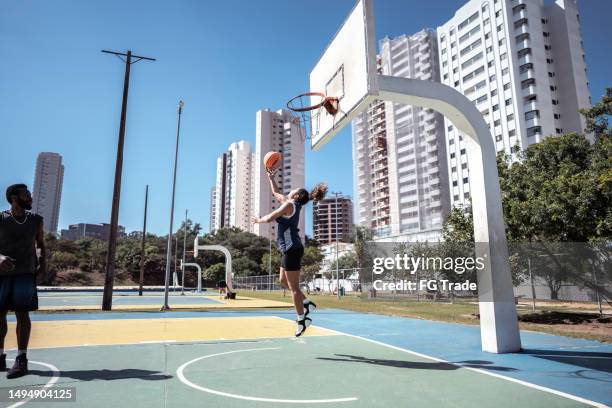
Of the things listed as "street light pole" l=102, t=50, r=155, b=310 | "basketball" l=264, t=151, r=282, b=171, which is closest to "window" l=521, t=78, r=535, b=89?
"street light pole" l=102, t=50, r=155, b=310

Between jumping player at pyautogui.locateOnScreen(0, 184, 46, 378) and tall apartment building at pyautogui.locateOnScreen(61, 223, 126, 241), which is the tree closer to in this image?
jumping player at pyautogui.locateOnScreen(0, 184, 46, 378)

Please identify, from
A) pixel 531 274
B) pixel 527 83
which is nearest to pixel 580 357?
pixel 531 274

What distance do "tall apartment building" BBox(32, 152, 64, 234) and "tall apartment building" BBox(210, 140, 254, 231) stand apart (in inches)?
2097

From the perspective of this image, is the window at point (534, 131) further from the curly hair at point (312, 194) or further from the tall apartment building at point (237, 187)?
the tall apartment building at point (237, 187)

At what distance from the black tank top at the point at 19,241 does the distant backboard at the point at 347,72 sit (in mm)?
5633

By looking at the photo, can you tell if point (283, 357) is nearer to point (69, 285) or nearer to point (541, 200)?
point (541, 200)

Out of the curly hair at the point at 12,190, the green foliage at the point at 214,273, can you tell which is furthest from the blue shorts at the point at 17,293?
the green foliage at the point at 214,273

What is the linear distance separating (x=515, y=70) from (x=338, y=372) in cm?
7876

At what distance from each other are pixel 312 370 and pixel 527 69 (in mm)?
79587

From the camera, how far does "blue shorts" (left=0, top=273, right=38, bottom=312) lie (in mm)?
5078

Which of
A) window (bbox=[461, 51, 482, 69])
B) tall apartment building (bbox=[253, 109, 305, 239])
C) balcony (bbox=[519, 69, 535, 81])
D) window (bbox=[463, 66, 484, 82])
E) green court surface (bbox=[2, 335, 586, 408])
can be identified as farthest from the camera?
tall apartment building (bbox=[253, 109, 305, 239])

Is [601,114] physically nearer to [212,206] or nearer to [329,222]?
[329,222]

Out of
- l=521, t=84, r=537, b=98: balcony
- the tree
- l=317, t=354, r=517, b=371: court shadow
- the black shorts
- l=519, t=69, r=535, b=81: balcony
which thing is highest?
l=519, t=69, r=535, b=81: balcony

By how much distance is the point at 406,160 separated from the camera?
9712 cm
